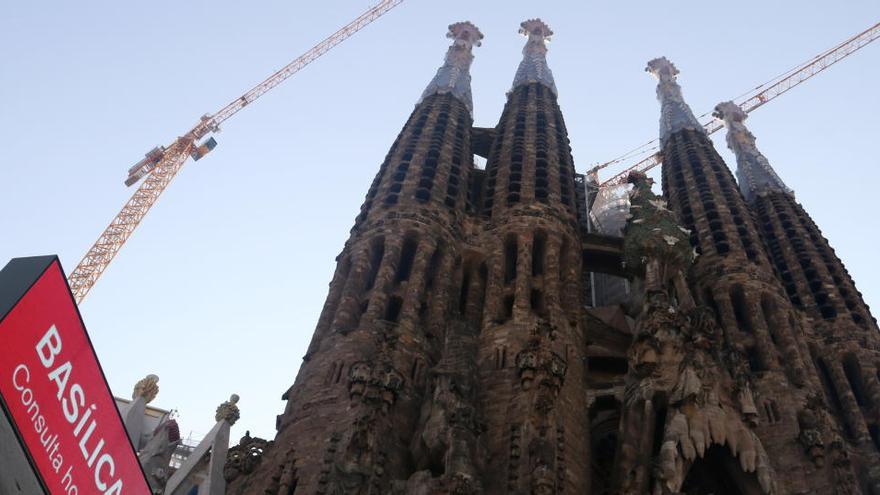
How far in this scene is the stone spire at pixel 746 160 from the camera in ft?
152

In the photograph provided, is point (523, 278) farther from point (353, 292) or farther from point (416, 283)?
point (353, 292)

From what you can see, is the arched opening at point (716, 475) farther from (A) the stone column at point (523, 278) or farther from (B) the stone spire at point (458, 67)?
(B) the stone spire at point (458, 67)

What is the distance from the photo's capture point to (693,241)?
3906 cm

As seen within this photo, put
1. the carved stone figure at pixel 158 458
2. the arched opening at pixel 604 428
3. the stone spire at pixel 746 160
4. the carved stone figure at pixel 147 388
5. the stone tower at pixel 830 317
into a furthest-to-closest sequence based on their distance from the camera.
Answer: the stone spire at pixel 746 160 → the carved stone figure at pixel 147 388 → the carved stone figure at pixel 158 458 → the stone tower at pixel 830 317 → the arched opening at pixel 604 428

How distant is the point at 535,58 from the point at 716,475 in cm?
3356

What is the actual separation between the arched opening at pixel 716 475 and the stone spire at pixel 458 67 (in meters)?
24.6

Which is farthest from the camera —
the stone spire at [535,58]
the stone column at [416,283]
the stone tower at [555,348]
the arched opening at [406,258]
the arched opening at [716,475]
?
the stone spire at [535,58]

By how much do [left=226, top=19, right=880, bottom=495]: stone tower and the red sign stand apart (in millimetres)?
7147

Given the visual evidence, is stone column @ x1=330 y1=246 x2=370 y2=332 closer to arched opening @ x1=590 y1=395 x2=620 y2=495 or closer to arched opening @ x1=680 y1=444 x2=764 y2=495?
arched opening @ x1=590 y1=395 x2=620 y2=495

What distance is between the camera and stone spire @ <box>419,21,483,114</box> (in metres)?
44.9

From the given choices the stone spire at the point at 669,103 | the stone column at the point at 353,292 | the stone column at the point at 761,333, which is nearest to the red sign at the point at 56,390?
the stone column at the point at 353,292

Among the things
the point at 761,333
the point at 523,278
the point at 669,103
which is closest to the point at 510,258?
the point at 523,278

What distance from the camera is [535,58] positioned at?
174 feet

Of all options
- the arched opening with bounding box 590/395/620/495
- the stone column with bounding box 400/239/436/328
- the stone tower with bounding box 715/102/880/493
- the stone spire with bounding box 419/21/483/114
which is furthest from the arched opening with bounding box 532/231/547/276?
the stone spire with bounding box 419/21/483/114
